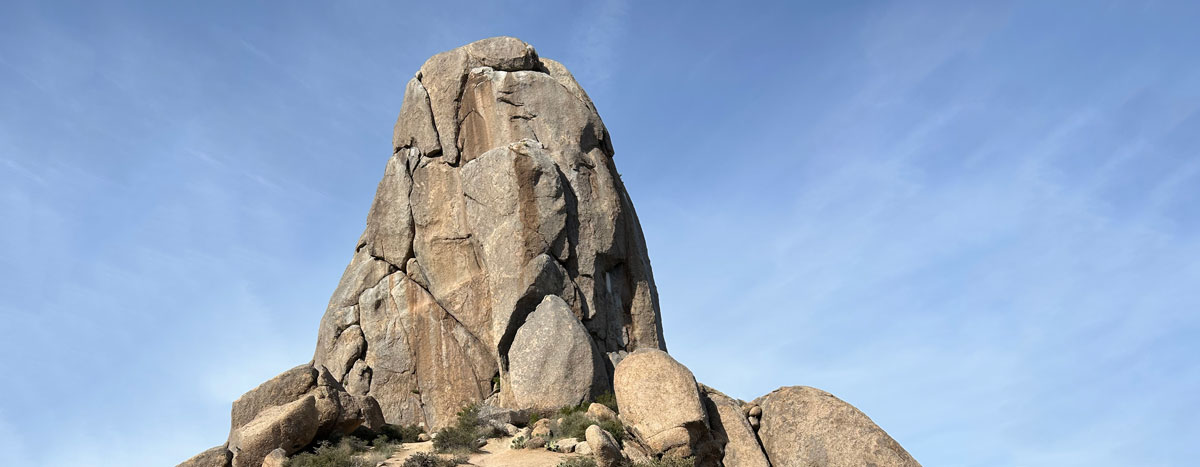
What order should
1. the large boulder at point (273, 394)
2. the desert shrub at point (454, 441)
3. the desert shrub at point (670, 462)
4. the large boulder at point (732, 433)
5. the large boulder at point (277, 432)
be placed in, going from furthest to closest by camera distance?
the large boulder at point (273, 394)
the large boulder at point (732, 433)
the desert shrub at point (454, 441)
the large boulder at point (277, 432)
the desert shrub at point (670, 462)

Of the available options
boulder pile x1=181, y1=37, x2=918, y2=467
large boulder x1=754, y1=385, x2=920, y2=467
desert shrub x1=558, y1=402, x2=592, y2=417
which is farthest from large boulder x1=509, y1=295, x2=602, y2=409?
large boulder x1=754, y1=385, x2=920, y2=467

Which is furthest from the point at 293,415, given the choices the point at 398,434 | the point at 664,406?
the point at 664,406

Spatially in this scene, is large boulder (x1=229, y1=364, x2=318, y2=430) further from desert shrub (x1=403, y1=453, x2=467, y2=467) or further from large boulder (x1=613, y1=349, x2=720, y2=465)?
large boulder (x1=613, y1=349, x2=720, y2=465)

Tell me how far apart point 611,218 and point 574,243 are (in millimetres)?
1870

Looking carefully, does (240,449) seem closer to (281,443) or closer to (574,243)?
(281,443)

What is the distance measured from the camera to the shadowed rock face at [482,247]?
31.6 metres

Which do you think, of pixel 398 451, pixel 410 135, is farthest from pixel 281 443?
pixel 410 135

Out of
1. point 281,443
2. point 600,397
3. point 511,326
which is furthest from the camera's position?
point 511,326

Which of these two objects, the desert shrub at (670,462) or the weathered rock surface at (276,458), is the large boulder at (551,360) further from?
the weathered rock surface at (276,458)

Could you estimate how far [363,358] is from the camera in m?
33.8

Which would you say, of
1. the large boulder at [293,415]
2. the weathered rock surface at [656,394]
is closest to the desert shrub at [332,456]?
the large boulder at [293,415]

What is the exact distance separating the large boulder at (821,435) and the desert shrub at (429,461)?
7.47m

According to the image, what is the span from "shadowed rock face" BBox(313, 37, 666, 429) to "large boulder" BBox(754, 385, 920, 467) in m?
5.76

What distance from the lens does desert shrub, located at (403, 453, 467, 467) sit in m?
21.9
